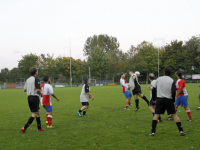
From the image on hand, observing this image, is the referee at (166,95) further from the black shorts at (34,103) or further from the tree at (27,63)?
the tree at (27,63)

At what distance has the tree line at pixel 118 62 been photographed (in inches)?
2532

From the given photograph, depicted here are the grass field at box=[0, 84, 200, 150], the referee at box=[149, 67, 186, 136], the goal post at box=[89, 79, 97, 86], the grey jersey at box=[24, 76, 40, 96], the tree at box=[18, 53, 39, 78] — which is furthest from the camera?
the goal post at box=[89, 79, 97, 86]

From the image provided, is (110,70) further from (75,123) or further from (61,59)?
(75,123)

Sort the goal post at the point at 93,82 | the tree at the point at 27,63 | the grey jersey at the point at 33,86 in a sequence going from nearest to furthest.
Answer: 1. the grey jersey at the point at 33,86
2. the tree at the point at 27,63
3. the goal post at the point at 93,82

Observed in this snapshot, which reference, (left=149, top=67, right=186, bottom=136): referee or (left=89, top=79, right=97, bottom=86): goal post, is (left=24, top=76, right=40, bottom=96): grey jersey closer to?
(left=149, top=67, right=186, bottom=136): referee

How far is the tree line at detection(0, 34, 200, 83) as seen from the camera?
2532 inches

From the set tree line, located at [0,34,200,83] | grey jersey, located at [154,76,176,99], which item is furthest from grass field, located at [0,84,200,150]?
tree line, located at [0,34,200,83]

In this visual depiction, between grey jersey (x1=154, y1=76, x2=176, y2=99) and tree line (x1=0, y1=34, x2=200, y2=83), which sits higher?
tree line (x1=0, y1=34, x2=200, y2=83)

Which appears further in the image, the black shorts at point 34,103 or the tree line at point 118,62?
the tree line at point 118,62

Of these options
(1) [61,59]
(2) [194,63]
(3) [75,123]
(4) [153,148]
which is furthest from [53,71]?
(4) [153,148]

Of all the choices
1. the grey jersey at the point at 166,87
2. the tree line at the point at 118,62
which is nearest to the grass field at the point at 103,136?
the grey jersey at the point at 166,87

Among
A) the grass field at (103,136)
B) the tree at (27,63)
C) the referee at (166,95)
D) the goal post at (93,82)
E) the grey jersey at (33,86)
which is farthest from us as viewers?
the goal post at (93,82)

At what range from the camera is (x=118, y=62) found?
240 ft

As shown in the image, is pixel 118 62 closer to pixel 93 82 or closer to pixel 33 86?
pixel 93 82
